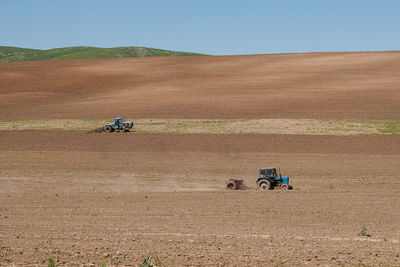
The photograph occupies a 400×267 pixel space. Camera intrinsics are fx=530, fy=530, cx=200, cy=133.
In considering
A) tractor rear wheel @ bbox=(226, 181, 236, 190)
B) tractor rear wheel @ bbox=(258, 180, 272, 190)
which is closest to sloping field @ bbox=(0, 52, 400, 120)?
tractor rear wheel @ bbox=(258, 180, 272, 190)

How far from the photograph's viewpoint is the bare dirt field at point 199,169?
523 inches

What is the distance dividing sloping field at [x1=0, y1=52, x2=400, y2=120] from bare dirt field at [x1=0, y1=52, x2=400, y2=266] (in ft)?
0.89

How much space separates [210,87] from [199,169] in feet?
110

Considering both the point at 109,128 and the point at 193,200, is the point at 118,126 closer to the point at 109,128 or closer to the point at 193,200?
the point at 109,128

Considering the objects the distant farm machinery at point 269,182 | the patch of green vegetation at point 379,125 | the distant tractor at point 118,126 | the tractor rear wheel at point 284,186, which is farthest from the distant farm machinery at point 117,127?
the tractor rear wheel at point 284,186

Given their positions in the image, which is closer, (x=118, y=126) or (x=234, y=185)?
(x=234, y=185)

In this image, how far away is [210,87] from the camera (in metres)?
63.1

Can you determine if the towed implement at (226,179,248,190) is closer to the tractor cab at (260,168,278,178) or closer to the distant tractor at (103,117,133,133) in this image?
the tractor cab at (260,168,278,178)

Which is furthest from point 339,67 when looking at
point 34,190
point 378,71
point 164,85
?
point 34,190

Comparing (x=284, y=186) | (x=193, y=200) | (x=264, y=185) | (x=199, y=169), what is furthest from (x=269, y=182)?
(x=199, y=169)

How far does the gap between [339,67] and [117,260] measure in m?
66.0

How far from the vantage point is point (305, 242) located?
45.8ft

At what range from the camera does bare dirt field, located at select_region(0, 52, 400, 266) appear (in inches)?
523

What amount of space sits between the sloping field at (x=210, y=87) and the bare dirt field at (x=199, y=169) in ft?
0.89
